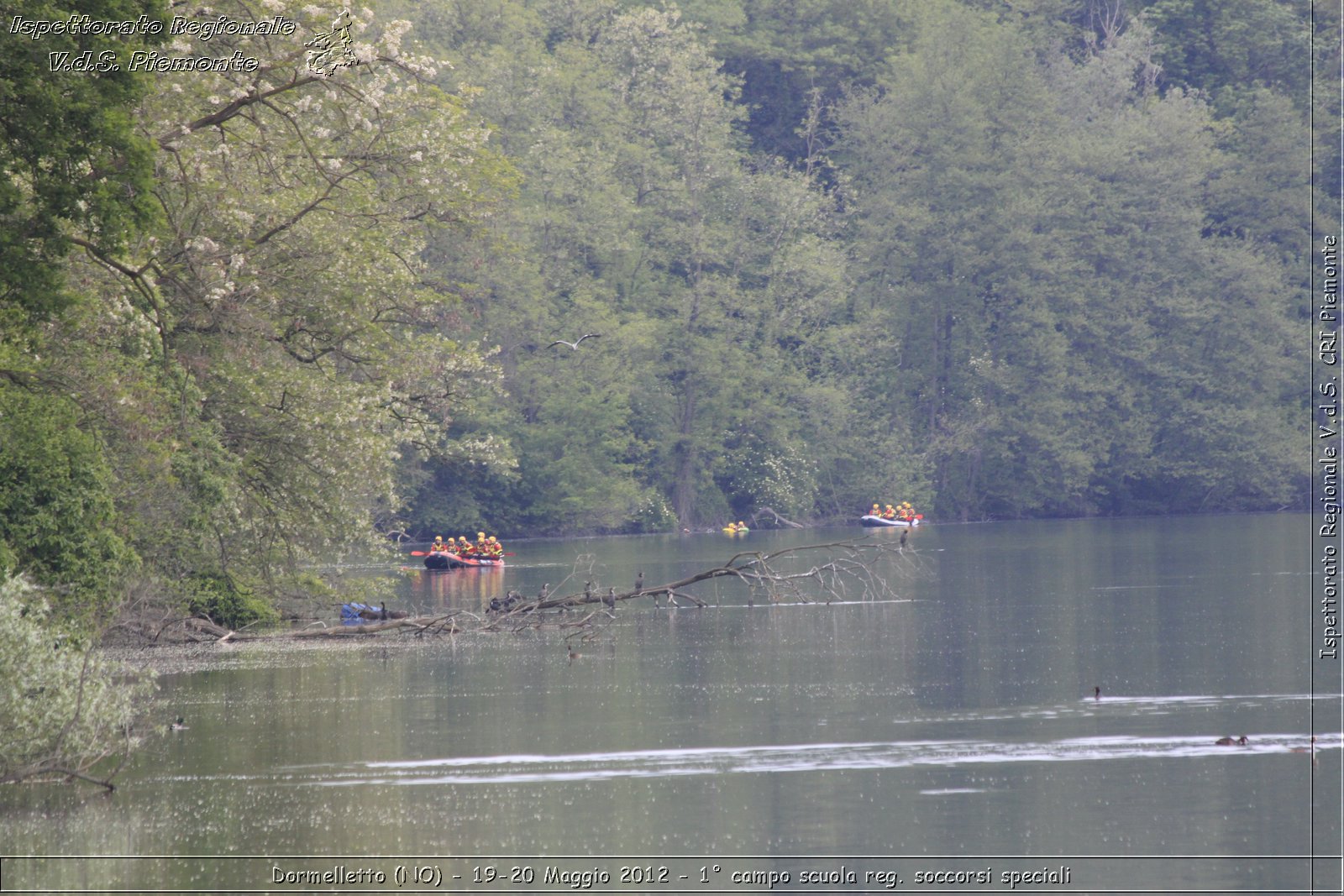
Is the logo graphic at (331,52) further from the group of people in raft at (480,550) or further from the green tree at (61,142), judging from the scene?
the group of people in raft at (480,550)

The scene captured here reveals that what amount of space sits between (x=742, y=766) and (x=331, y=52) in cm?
1094

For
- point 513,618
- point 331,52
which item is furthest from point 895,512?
point 331,52

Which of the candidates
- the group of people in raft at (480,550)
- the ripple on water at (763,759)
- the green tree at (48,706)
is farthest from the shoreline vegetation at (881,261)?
the green tree at (48,706)

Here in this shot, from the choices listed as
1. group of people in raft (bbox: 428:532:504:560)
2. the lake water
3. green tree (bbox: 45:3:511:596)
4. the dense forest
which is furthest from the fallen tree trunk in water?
the dense forest

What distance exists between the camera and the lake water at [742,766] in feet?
46.7

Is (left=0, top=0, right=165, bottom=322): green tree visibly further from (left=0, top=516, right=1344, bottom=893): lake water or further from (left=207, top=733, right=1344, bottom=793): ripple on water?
(left=207, top=733, right=1344, bottom=793): ripple on water

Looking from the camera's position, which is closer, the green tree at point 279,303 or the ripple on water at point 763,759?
the ripple on water at point 763,759

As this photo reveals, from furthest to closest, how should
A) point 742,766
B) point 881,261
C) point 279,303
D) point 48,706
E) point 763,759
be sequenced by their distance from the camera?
1. point 881,261
2. point 279,303
3. point 763,759
4. point 742,766
5. point 48,706

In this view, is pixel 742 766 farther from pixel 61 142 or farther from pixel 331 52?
pixel 331 52

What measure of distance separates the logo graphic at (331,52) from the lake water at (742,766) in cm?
784

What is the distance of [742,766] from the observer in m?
18.1

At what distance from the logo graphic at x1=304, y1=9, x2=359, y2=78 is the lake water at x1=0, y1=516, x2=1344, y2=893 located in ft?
25.7

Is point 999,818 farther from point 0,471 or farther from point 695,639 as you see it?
point 695,639

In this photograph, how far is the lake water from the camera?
14.2 metres
